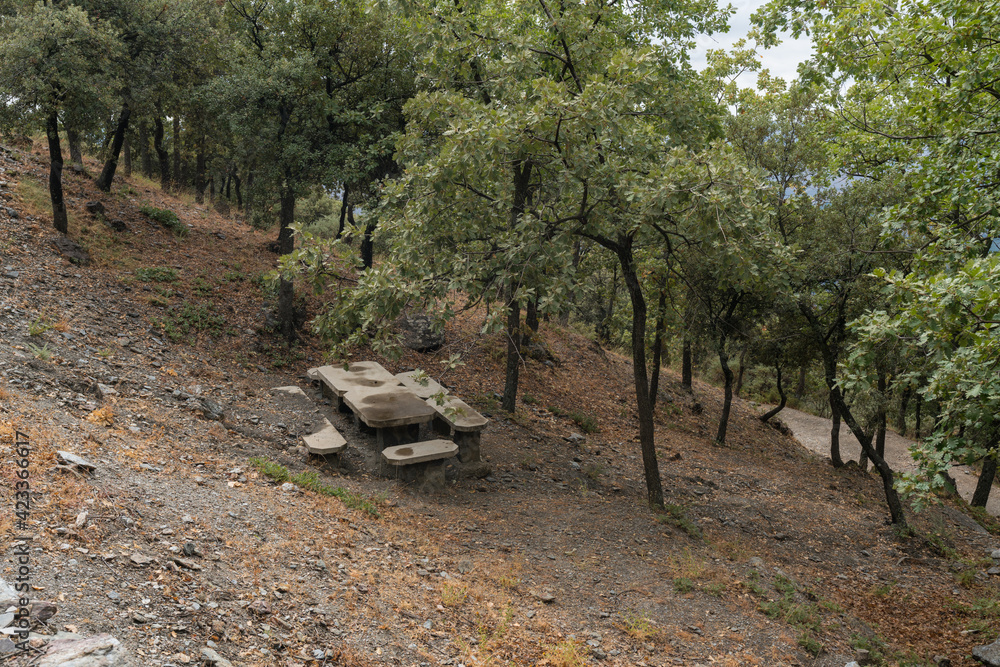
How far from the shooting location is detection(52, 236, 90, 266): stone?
12.1 metres

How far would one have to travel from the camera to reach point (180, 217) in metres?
18.0

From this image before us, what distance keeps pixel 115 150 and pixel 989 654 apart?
2069 cm

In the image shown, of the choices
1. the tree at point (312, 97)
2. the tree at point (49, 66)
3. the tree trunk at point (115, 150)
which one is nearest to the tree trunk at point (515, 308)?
the tree at point (312, 97)

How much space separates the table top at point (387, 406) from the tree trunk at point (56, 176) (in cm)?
806

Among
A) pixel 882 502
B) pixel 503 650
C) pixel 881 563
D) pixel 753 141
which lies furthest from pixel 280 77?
pixel 882 502

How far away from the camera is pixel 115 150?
52.5 ft

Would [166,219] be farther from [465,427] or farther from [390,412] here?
[465,427]

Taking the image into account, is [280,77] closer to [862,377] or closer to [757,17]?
[757,17]

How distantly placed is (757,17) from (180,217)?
16.6 metres

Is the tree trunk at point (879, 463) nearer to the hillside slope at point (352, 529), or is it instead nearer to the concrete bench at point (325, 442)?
the hillside slope at point (352, 529)

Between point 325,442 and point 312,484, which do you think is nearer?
point 312,484

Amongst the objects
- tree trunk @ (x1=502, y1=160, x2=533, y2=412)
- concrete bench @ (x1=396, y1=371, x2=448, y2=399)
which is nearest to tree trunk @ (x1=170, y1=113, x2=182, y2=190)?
concrete bench @ (x1=396, y1=371, x2=448, y2=399)

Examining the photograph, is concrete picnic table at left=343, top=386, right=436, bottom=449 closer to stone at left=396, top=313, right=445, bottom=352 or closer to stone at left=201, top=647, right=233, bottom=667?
stone at left=201, top=647, right=233, bottom=667

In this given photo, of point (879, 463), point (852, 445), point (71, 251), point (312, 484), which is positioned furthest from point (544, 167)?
point (852, 445)
